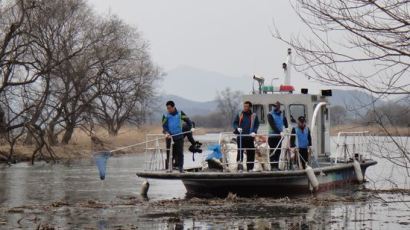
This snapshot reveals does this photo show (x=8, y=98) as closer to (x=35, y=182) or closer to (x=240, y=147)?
(x=35, y=182)

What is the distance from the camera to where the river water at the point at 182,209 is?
13508mm

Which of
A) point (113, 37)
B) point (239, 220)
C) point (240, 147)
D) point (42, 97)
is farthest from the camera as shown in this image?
point (113, 37)

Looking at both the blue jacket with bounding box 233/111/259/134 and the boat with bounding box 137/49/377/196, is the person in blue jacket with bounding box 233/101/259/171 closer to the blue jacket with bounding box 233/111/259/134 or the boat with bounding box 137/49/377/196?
the blue jacket with bounding box 233/111/259/134

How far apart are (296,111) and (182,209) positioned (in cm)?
651

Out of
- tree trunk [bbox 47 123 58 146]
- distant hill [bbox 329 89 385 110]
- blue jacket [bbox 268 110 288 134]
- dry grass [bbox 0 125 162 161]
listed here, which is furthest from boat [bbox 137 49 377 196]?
tree trunk [bbox 47 123 58 146]

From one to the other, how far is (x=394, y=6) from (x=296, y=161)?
11.7 meters

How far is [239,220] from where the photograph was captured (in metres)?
13.9

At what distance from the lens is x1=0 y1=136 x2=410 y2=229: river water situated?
44.3 feet

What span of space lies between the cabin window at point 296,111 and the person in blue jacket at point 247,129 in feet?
10.6

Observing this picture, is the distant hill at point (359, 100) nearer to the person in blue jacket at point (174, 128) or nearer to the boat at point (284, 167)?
the boat at point (284, 167)

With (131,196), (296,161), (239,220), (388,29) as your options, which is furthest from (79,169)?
→ (388,29)

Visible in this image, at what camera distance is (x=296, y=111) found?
21.1 metres

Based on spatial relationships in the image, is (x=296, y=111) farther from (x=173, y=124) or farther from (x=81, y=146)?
(x=81, y=146)

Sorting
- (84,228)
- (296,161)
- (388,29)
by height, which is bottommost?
(84,228)
